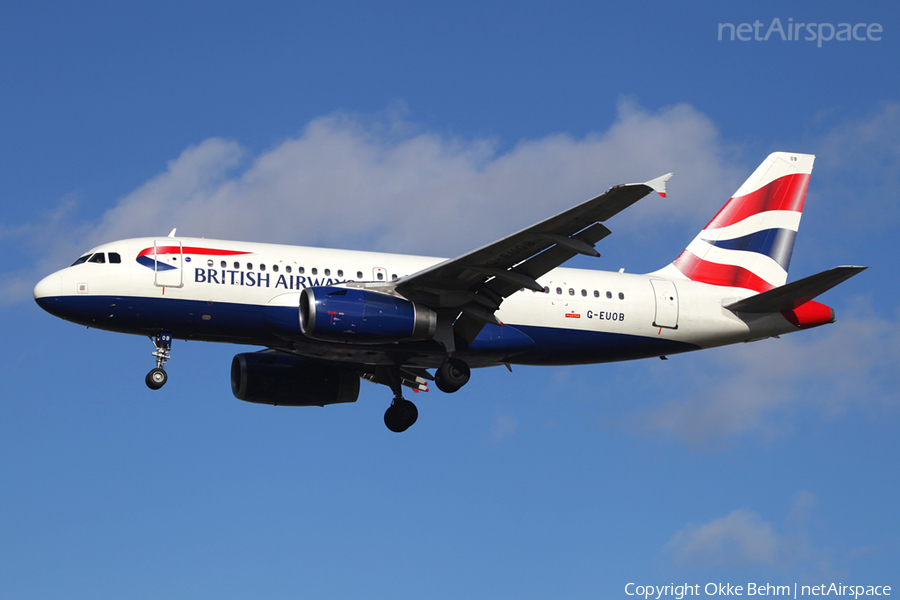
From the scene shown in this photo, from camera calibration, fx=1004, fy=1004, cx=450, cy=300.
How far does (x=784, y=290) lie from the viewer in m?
29.4

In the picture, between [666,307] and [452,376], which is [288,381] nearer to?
[452,376]

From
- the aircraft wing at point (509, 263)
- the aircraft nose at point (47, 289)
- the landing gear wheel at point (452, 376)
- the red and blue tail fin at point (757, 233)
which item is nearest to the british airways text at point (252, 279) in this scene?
the aircraft wing at point (509, 263)

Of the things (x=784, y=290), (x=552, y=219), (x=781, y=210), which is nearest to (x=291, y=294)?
(x=552, y=219)

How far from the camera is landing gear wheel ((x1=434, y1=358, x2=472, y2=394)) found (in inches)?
1104

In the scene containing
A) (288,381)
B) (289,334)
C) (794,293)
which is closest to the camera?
(289,334)

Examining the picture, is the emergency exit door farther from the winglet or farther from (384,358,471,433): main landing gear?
the winglet

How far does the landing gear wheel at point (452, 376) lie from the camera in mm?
28031

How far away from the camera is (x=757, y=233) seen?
33.9 metres

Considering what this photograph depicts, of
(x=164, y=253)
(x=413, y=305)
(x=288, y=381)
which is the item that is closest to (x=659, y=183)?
(x=413, y=305)

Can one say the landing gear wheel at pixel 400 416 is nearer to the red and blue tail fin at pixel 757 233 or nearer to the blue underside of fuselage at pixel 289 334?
the blue underside of fuselage at pixel 289 334

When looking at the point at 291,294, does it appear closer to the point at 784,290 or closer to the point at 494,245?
the point at 494,245

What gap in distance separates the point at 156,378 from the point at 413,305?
23.8 ft

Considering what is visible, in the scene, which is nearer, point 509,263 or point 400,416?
point 509,263

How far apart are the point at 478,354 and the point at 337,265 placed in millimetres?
4689
